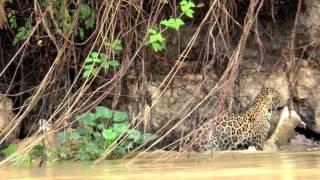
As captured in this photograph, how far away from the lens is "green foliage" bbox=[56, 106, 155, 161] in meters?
4.80

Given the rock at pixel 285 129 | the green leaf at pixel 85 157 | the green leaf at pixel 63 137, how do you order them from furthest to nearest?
the rock at pixel 285 129, the green leaf at pixel 63 137, the green leaf at pixel 85 157

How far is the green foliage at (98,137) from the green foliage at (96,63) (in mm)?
327

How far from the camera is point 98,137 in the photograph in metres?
4.98

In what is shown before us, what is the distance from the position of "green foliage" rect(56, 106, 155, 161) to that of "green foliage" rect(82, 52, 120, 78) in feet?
1.07

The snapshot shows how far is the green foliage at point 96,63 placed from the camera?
4.72m

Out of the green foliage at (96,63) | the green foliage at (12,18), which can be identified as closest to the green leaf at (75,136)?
the green foliage at (96,63)

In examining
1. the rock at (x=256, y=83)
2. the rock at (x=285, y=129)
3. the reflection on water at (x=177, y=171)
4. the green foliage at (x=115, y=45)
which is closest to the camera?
the reflection on water at (x=177, y=171)

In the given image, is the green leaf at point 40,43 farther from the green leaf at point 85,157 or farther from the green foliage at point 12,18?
the green leaf at point 85,157

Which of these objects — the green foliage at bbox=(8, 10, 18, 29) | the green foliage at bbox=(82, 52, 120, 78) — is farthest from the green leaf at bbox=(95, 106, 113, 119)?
the green foliage at bbox=(8, 10, 18, 29)

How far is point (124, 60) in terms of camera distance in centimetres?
511

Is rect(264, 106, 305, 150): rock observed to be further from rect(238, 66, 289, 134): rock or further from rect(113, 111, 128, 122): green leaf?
rect(113, 111, 128, 122): green leaf

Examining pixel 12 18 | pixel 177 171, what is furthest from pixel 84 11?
pixel 177 171

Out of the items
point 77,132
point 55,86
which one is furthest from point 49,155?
point 55,86

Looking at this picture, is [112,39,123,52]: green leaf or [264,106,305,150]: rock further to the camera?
[264,106,305,150]: rock
